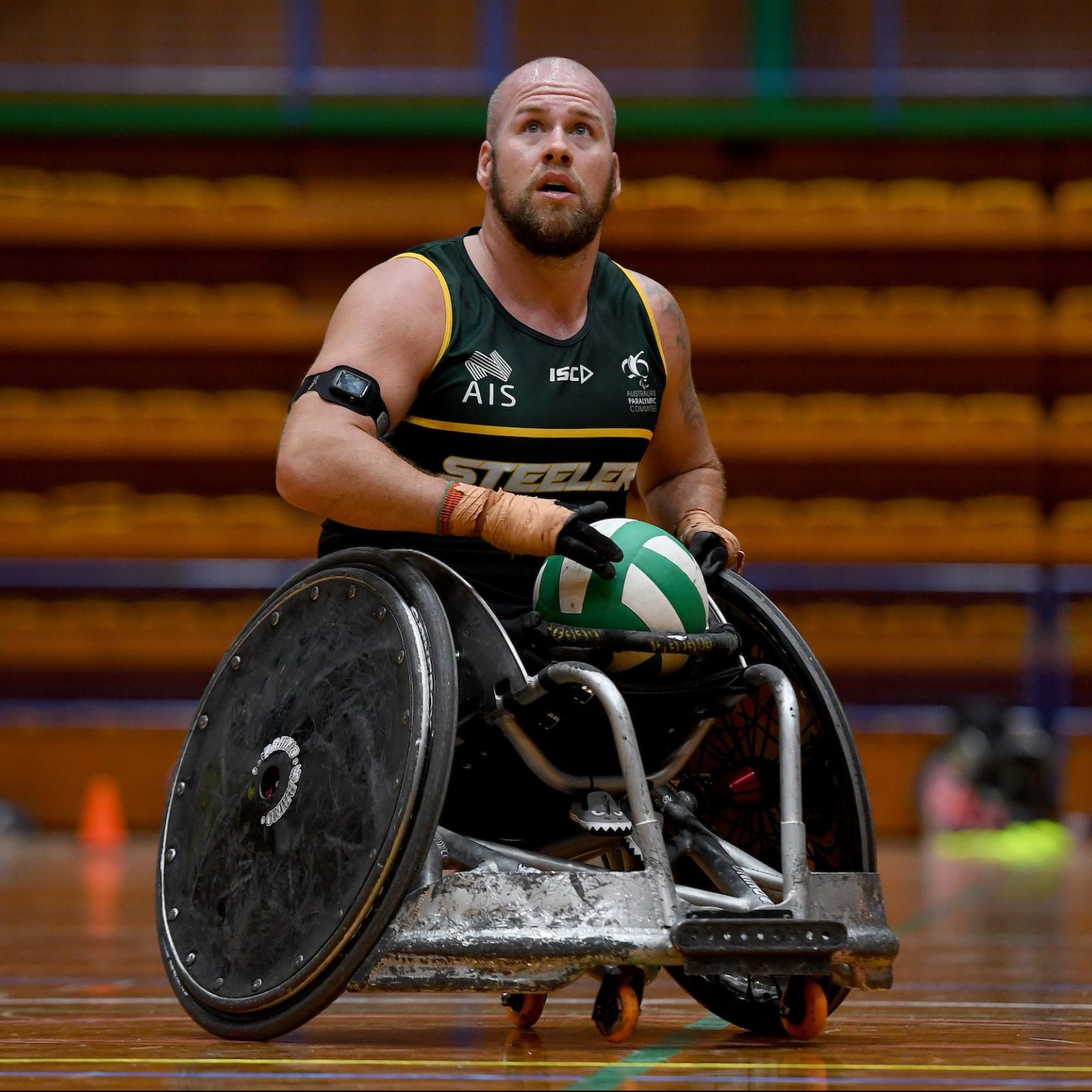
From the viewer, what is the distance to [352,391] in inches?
112

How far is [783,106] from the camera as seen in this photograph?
11.4 meters

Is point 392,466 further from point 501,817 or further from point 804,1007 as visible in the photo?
point 804,1007

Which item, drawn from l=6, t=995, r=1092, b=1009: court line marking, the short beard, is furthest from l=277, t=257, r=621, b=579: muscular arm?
l=6, t=995, r=1092, b=1009: court line marking

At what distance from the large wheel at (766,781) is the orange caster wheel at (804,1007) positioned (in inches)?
2.4

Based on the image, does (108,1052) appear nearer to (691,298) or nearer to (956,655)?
(956,655)

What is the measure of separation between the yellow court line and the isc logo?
3.57 ft

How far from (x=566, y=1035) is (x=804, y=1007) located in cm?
36

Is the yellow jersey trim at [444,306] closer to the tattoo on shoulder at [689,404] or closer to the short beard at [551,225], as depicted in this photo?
the short beard at [551,225]

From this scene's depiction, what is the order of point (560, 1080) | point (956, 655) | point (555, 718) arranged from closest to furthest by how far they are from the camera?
point (560, 1080)
point (555, 718)
point (956, 655)

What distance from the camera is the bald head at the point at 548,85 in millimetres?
3066

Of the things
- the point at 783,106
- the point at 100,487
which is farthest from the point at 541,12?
the point at 100,487

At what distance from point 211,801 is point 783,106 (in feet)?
30.1

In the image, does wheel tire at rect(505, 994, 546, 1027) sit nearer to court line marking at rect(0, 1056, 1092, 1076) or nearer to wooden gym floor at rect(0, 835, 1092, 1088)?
wooden gym floor at rect(0, 835, 1092, 1088)

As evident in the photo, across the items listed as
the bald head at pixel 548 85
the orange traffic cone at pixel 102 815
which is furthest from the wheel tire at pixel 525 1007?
the orange traffic cone at pixel 102 815
